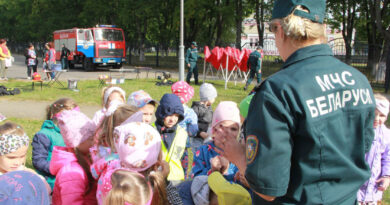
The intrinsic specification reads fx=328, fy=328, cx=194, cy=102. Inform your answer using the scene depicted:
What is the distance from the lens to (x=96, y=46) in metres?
23.7

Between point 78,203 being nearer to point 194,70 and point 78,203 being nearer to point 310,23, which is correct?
point 310,23

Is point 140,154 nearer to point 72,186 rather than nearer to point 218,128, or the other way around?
point 72,186

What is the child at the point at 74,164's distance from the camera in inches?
90.2

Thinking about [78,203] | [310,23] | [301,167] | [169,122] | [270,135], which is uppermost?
[310,23]

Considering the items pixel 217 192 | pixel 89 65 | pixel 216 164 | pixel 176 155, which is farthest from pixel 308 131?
pixel 89 65

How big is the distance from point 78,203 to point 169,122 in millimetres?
1538

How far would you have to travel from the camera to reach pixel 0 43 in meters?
15.0

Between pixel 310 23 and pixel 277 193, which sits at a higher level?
pixel 310 23

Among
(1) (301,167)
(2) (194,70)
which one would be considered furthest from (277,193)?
(2) (194,70)

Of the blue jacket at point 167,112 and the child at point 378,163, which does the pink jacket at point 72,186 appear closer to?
the blue jacket at point 167,112

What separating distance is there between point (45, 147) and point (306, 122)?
2984mm

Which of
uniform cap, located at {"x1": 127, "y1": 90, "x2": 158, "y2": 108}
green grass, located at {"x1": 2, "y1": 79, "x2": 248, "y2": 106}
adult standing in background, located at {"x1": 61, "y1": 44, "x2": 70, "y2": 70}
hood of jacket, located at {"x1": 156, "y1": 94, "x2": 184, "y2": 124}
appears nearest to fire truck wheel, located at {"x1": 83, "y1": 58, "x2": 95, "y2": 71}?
adult standing in background, located at {"x1": 61, "y1": 44, "x2": 70, "y2": 70}

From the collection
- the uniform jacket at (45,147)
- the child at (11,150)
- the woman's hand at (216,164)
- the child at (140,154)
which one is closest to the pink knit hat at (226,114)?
the woman's hand at (216,164)

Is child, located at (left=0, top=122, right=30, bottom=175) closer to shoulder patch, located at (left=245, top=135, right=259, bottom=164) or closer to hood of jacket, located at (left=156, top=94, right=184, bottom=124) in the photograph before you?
hood of jacket, located at (left=156, top=94, right=184, bottom=124)
